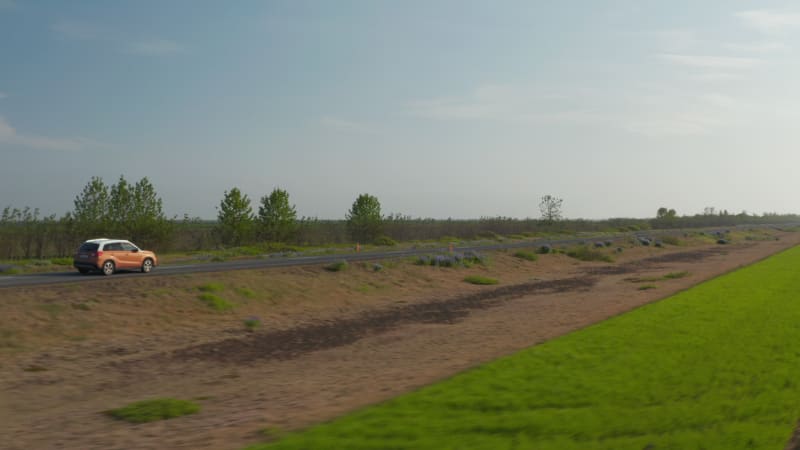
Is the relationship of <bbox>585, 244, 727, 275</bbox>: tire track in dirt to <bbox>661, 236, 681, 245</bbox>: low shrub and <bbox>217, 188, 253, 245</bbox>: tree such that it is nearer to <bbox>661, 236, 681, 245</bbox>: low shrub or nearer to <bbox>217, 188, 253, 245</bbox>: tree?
<bbox>661, 236, 681, 245</bbox>: low shrub

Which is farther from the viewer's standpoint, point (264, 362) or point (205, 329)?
point (205, 329)

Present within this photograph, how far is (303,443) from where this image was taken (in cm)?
Result: 813

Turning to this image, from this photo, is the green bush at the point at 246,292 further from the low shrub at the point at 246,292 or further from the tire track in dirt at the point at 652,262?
the tire track in dirt at the point at 652,262

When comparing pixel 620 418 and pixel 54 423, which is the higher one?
pixel 620 418

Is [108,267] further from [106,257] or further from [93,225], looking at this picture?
[93,225]

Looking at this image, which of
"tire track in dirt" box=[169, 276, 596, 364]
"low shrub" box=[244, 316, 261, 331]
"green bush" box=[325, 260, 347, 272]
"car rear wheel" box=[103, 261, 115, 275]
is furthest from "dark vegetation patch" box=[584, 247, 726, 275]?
"car rear wheel" box=[103, 261, 115, 275]

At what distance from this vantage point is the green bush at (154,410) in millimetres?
10516

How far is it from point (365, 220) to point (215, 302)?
5499 centimetres

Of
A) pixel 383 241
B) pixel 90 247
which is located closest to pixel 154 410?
pixel 90 247

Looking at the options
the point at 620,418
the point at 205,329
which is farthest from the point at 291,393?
the point at 205,329

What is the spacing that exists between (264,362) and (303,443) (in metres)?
8.62

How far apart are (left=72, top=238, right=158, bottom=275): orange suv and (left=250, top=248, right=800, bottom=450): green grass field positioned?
21.9 m

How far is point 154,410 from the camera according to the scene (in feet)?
35.6

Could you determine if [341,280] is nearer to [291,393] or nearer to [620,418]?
[291,393]
